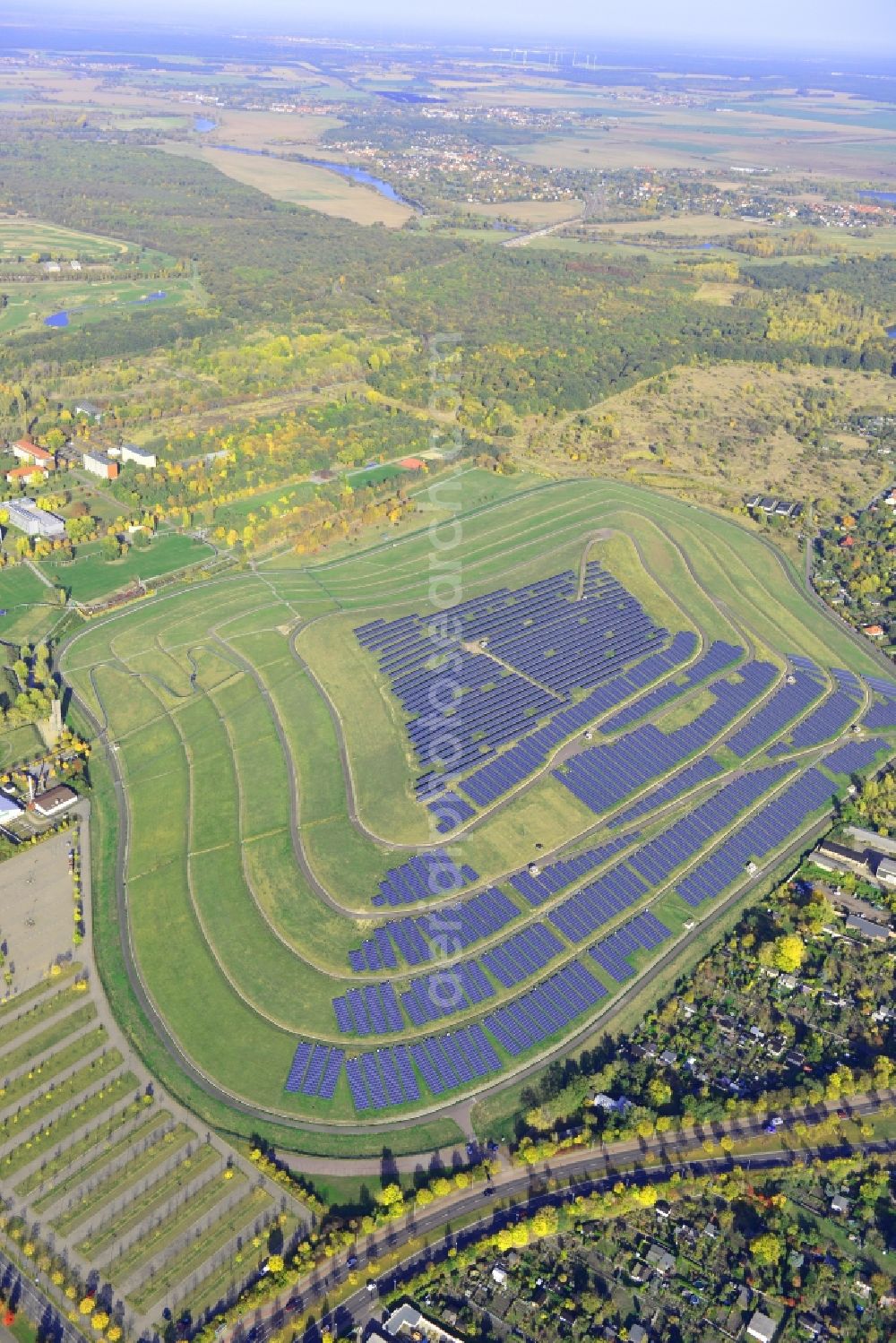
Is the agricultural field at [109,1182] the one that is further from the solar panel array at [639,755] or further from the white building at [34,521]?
the white building at [34,521]

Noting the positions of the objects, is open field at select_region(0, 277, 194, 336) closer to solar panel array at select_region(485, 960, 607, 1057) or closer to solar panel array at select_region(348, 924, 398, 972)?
solar panel array at select_region(348, 924, 398, 972)

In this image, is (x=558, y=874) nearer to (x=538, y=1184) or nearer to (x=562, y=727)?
(x=562, y=727)

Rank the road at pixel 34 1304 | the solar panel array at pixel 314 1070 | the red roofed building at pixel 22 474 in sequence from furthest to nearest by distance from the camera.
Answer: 1. the red roofed building at pixel 22 474
2. the solar panel array at pixel 314 1070
3. the road at pixel 34 1304

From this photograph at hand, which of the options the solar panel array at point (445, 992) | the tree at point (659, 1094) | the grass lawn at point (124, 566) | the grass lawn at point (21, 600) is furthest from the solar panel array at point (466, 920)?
the grass lawn at point (124, 566)

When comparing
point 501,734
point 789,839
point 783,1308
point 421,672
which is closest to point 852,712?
point 789,839

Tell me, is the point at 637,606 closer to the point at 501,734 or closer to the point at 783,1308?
the point at 501,734

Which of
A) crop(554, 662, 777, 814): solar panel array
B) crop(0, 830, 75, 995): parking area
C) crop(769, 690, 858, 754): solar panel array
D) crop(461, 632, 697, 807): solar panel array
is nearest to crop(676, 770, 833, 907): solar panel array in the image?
crop(769, 690, 858, 754): solar panel array
